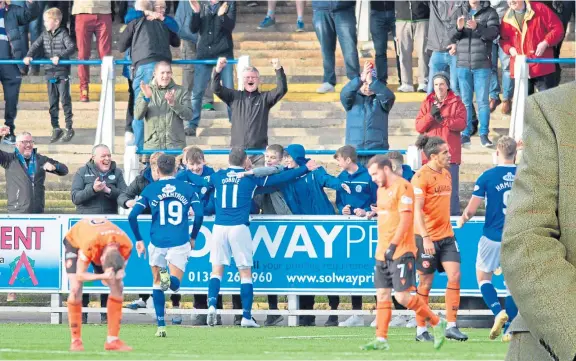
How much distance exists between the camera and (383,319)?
1098 cm

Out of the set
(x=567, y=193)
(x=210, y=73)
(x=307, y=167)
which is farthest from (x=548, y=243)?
(x=210, y=73)

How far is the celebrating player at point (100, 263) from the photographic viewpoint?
1055 cm

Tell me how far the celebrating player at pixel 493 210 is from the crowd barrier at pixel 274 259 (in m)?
1.19

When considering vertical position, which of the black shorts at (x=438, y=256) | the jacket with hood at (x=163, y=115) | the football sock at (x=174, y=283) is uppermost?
the jacket with hood at (x=163, y=115)

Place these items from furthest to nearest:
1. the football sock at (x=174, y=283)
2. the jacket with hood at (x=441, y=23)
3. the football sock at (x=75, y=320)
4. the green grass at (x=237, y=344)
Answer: the jacket with hood at (x=441, y=23) → the football sock at (x=174, y=283) → the football sock at (x=75, y=320) → the green grass at (x=237, y=344)

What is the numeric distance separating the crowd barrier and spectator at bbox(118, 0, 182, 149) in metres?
2.61

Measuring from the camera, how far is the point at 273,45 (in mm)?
21484

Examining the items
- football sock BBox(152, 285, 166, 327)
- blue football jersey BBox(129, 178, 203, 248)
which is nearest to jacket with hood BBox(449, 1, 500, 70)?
blue football jersey BBox(129, 178, 203, 248)

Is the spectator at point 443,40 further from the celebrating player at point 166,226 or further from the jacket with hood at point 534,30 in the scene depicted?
the celebrating player at point 166,226

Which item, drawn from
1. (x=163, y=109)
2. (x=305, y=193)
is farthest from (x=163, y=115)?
(x=305, y=193)

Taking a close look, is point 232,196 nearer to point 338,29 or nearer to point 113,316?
point 113,316

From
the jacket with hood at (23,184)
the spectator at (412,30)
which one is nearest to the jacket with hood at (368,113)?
the jacket with hood at (23,184)

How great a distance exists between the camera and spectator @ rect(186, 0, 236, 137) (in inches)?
690

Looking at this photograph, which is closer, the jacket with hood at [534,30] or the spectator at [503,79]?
the jacket with hood at [534,30]
